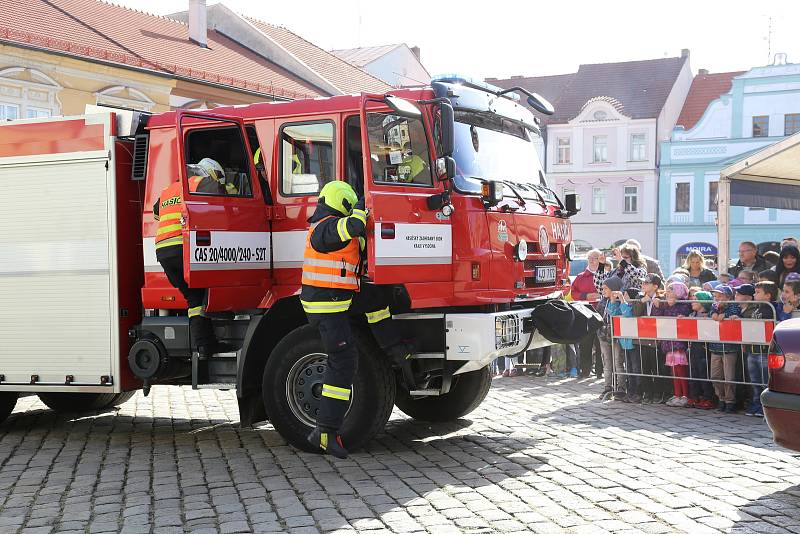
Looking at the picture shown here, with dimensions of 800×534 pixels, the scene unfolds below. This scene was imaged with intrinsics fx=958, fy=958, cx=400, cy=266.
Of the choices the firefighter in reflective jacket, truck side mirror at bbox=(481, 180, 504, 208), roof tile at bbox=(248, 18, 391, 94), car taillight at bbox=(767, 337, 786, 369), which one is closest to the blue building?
roof tile at bbox=(248, 18, 391, 94)

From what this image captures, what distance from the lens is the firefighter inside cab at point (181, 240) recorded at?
7.70 meters

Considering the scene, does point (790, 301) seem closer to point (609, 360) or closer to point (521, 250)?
point (609, 360)

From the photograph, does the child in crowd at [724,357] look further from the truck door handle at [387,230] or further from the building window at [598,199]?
the building window at [598,199]

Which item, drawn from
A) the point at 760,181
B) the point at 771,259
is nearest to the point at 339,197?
the point at 771,259

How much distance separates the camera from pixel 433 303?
24.4 feet

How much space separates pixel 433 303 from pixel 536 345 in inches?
54.0

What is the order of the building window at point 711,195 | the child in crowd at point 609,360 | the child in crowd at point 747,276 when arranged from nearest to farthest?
the child in crowd at point 609,360 → the child in crowd at point 747,276 → the building window at point 711,195

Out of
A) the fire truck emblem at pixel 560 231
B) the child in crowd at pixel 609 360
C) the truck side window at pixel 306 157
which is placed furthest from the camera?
the child in crowd at pixel 609 360

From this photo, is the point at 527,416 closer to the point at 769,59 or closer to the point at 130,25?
the point at 130,25

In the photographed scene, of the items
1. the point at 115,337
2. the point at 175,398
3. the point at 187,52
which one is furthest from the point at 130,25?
the point at 115,337

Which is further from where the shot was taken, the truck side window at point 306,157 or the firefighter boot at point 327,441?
the truck side window at point 306,157

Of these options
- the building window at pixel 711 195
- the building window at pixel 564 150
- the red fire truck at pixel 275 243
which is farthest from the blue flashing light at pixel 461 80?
the building window at pixel 564 150

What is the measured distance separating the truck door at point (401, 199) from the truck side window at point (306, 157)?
528 millimetres

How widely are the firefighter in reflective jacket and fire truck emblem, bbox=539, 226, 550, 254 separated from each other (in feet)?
5.51
